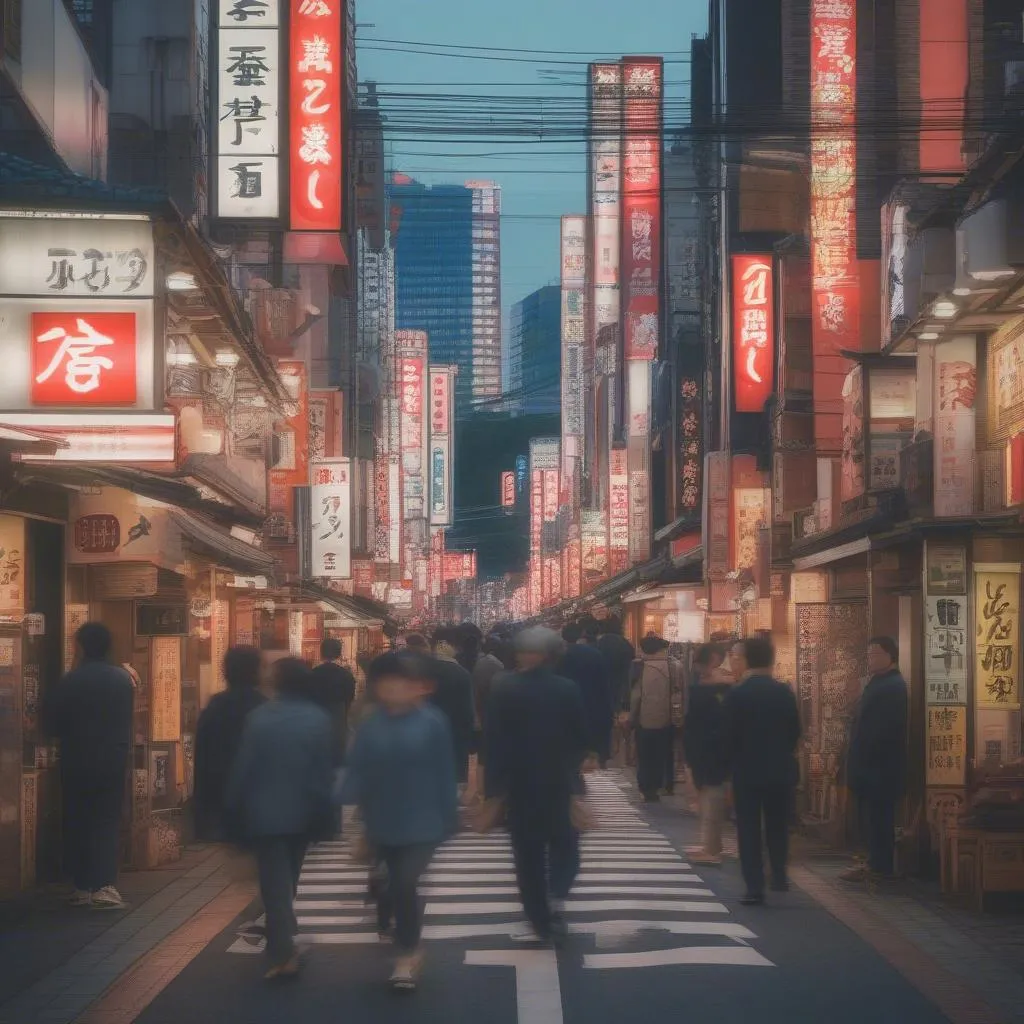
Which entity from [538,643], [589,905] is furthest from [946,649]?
[538,643]

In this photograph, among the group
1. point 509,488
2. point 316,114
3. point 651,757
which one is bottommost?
point 651,757

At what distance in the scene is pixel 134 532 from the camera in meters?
13.7

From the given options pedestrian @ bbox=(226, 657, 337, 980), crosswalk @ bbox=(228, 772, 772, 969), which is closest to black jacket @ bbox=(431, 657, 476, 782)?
crosswalk @ bbox=(228, 772, 772, 969)

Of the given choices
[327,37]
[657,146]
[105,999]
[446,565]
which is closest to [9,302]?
[105,999]

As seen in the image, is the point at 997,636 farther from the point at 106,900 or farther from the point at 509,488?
the point at 509,488

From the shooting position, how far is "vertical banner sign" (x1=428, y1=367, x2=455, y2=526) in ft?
292

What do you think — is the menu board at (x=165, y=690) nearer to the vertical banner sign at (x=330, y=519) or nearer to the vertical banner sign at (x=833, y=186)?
the vertical banner sign at (x=833, y=186)

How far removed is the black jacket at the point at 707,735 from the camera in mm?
12297

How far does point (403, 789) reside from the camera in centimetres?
866

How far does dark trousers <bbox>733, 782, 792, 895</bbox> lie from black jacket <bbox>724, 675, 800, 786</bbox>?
0.26 ft

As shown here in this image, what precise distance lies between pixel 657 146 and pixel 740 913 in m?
40.8

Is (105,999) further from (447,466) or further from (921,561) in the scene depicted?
(447,466)

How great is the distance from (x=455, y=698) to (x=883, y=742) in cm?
396

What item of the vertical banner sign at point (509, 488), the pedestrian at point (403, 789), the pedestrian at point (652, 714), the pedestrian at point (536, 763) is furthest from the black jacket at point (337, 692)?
the vertical banner sign at point (509, 488)
